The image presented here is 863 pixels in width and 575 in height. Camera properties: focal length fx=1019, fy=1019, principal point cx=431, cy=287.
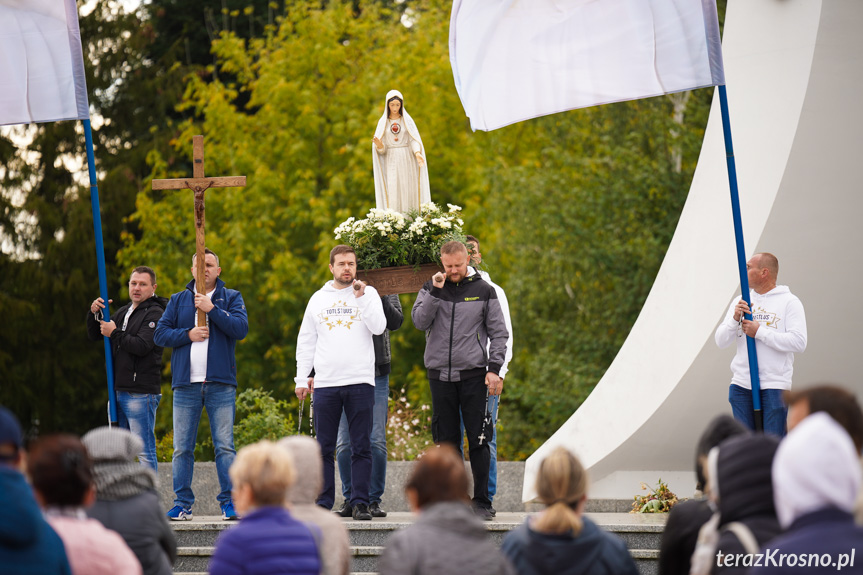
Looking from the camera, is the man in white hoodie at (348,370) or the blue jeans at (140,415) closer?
the man in white hoodie at (348,370)

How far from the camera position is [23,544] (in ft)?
11.4

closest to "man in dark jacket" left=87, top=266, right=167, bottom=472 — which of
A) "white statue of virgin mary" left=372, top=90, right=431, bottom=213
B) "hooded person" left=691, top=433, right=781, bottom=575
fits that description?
"white statue of virgin mary" left=372, top=90, right=431, bottom=213

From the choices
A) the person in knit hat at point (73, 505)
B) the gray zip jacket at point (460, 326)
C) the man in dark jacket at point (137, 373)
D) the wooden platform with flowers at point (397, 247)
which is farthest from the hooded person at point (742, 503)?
the man in dark jacket at point (137, 373)

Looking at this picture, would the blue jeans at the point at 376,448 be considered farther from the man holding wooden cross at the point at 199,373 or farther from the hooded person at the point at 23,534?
the hooded person at the point at 23,534

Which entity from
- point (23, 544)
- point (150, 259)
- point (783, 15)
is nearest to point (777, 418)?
point (783, 15)

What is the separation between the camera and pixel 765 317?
748 centimetres

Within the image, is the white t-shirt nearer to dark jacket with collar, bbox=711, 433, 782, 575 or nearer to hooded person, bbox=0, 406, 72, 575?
hooded person, bbox=0, 406, 72, 575

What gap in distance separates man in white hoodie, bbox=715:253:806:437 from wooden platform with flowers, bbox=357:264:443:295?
233 cm

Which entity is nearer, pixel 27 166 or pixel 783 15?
pixel 783 15

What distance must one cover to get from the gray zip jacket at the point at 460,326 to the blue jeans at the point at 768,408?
5.79 ft

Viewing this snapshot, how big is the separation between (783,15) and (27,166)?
61.1 ft

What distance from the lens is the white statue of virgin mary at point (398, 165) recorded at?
9.02 metres

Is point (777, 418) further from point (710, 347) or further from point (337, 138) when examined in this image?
point (337, 138)

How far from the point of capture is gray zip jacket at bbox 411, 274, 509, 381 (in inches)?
297
